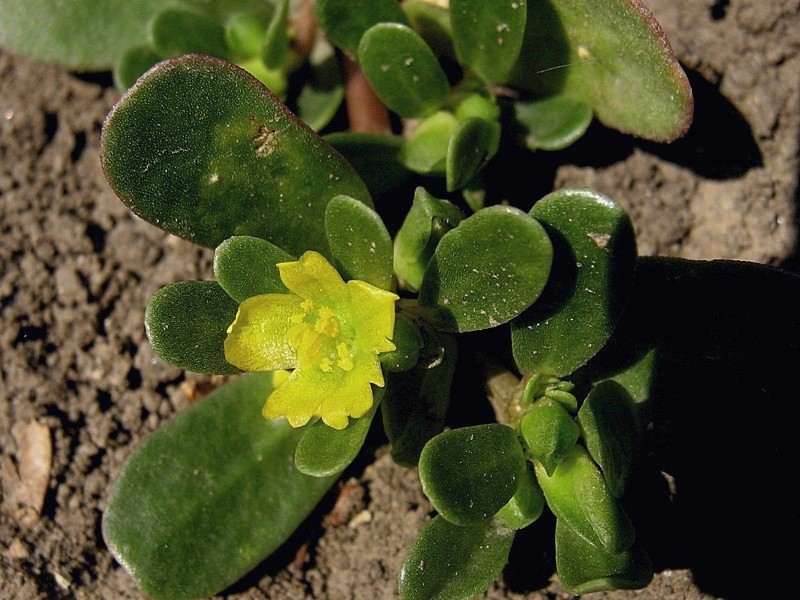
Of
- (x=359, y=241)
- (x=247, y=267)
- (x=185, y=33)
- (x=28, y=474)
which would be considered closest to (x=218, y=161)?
(x=247, y=267)

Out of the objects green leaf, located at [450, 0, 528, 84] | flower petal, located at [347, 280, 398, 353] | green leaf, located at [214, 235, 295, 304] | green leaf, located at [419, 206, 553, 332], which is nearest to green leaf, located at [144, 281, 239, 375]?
green leaf, located at [214, 235, 295, 304]

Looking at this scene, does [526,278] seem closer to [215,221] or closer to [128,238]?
[215,221]

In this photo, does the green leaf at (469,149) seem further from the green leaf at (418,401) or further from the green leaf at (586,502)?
the green leaf at (586,502)

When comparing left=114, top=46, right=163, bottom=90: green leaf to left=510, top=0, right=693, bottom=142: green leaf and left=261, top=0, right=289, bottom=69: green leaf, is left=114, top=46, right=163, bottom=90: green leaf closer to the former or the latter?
left=261, top=0, right=289, bottom=69: green leaf

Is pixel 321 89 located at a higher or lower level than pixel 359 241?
lower

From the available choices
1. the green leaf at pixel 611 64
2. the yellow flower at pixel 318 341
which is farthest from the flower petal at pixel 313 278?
the green leaf at pixel 611 64

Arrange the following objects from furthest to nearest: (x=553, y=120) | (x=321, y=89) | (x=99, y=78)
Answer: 1. (x=99, y=78)
2. (x=321, y=89)
3. (x=553, y=120)

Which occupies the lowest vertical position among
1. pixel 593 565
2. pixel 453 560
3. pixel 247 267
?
pixel 453 560

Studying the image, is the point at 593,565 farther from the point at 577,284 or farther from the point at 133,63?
the point at 133,63
